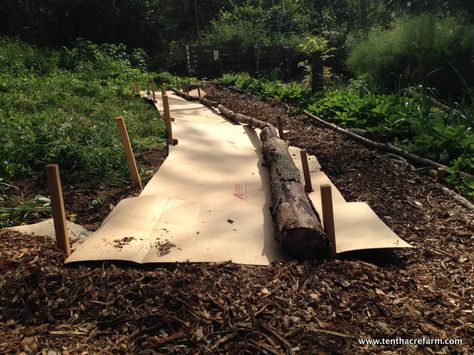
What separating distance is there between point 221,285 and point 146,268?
1.64 ft

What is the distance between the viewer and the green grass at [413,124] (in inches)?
181

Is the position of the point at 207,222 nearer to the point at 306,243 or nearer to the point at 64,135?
the point at 306,243

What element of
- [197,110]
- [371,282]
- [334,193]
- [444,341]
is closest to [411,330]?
[444,341]

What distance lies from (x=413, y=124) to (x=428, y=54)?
4.97 m

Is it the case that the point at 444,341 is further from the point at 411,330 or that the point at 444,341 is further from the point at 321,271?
the point at 321,271

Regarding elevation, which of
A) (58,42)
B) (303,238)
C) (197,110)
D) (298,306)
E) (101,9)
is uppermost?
(101,9)

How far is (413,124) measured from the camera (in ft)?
18.5

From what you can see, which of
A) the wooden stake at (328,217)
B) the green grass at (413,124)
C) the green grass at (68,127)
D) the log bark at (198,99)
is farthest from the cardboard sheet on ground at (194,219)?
the log bark at (198,99)

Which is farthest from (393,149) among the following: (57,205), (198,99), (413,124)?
(198,99)

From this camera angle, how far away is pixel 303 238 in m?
2.73

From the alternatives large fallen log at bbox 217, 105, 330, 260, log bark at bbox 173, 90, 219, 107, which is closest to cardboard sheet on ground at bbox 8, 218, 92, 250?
large fallen log at bbox 217, 105, 330, 260

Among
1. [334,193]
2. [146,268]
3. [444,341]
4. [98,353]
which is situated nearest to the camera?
[98,353]

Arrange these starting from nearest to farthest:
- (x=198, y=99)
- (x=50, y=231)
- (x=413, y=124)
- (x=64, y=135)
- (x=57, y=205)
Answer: (x=57, y=205) < (x=50, y=231) < (x=64, y=135) < (x=413, y=124) < (x=198, y=99)

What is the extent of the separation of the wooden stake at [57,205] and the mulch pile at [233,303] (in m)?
0.07
